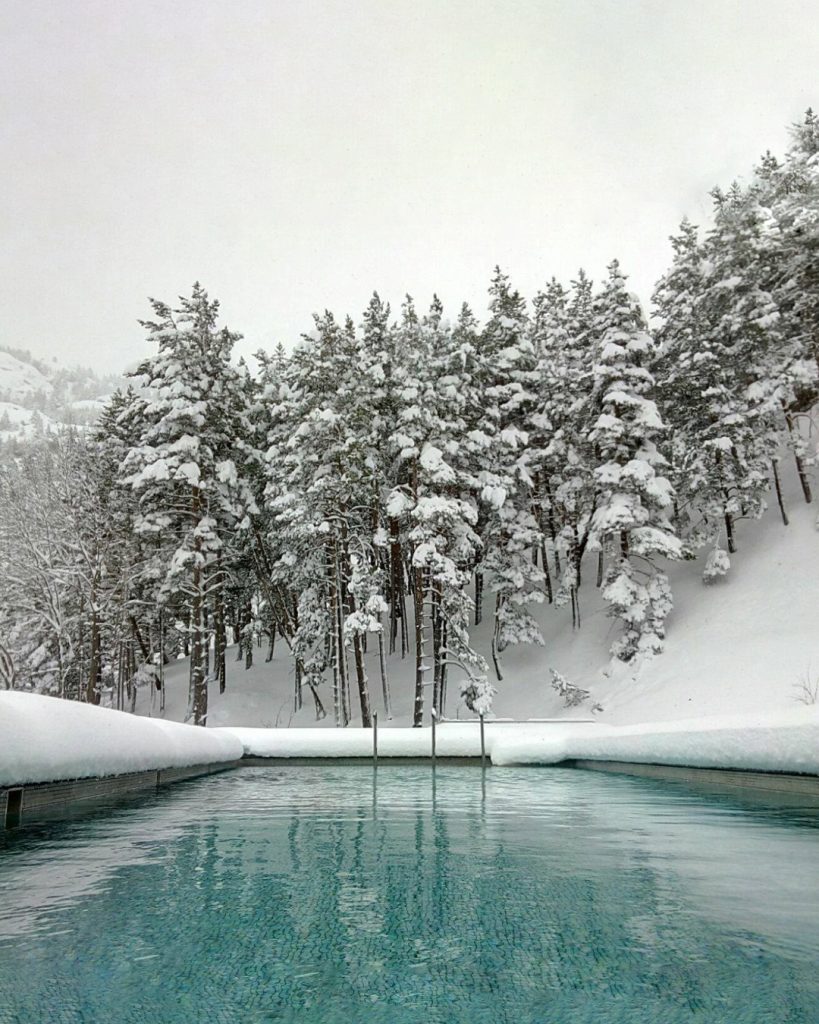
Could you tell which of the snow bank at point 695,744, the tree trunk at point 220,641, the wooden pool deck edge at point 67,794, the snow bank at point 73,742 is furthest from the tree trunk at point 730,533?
the wooden pool deck edge at point 67,794

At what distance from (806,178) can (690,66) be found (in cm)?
1541

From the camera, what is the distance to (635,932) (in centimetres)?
410

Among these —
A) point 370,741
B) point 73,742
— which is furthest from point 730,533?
point 73,742

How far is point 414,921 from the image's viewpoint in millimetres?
4352

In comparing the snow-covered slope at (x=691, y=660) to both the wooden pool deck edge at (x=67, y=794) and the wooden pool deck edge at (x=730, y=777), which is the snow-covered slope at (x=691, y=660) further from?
the wooden pool deck edge at (x=67, y=794)

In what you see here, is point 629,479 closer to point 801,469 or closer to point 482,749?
point 801,469

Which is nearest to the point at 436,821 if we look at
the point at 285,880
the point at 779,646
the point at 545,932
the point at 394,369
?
the point at 285,880

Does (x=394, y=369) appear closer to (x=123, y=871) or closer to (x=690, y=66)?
(x=690, y=66)

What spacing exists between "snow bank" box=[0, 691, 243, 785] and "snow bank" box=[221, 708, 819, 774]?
5.00 m

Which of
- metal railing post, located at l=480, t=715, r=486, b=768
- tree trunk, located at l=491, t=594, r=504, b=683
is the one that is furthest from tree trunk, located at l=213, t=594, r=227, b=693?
metal railing post, located at l=480, t=715, r=486, b=768

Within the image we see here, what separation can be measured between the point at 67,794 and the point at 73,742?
1.26 m

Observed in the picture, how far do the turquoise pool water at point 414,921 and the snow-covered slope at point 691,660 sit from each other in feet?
50.6

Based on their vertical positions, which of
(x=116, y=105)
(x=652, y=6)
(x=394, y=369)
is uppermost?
(x=116, y=105)

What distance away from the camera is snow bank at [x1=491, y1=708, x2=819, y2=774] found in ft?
31.9
